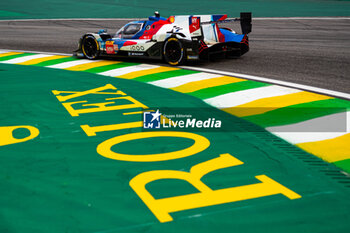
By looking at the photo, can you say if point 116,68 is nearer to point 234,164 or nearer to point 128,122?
point 128,122

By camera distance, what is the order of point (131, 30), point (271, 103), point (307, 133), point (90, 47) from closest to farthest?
point (307, 133) < point (271, 103) < point (131, 30) < point (90, 47)

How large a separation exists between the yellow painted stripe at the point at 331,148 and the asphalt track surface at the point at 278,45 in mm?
2776

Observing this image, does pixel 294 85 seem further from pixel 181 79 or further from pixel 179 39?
pixel 179 39

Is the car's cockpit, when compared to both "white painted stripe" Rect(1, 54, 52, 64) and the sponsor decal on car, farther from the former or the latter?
"white painted stripe" Rect(1, 54, 52, 64)

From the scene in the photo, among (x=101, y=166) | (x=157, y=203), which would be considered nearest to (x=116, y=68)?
(x=101, y=166)

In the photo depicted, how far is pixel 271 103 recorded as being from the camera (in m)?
6.94

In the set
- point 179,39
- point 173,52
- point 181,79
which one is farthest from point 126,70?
point 181,79

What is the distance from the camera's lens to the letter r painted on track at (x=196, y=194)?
3.59 meters

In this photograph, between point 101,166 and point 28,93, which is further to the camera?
point 28,93

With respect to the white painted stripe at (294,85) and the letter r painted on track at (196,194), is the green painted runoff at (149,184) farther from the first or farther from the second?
the white painted stripe at (294,85)

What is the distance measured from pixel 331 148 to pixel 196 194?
6.83 ft

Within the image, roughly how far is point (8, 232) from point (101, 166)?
4.62 ft

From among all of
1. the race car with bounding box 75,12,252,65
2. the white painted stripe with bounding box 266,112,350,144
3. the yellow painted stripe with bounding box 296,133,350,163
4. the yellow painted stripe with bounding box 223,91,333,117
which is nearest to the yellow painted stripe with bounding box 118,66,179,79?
the race car with bounding box 75,12,252,65

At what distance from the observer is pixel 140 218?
3.42 meters
